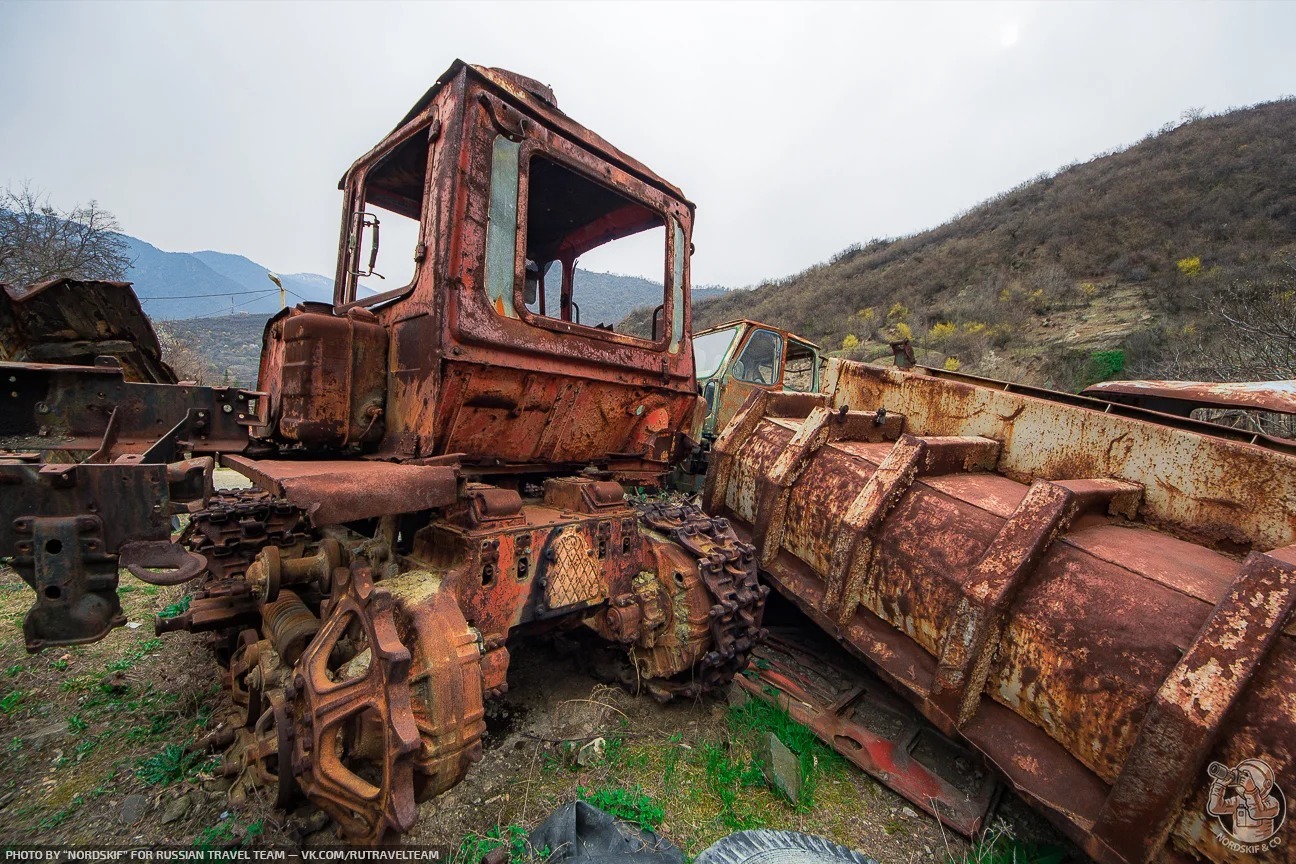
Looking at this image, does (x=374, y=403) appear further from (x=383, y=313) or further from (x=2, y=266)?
(x=2, y=266)

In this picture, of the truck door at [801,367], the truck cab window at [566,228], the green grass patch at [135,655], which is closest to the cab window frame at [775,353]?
the truck door at [801,367]

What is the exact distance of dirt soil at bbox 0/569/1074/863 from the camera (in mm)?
2332

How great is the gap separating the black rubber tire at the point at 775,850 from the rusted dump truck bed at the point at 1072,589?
733 mm

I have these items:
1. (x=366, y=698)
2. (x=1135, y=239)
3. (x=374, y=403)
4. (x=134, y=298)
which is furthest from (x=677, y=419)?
(x=1135, y=239)

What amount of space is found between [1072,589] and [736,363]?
21.9 ft

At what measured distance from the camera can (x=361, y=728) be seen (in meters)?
1.97

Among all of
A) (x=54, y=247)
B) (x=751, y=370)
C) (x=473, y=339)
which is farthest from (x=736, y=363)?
(x=54, y=247)

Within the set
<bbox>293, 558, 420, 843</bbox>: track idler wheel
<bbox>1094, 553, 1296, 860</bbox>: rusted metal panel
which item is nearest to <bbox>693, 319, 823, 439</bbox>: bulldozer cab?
<bbox>1094, 553, 1296, 860</bbox>: rusted metal panel

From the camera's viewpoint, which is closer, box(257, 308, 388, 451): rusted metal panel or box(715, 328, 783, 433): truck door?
box(257, 308, 388, 451): rusted metal panel

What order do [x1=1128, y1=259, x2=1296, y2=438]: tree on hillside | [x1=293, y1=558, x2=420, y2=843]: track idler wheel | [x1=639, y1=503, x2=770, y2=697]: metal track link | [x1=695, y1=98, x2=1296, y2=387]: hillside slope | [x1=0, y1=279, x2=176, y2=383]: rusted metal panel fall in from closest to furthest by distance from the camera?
[x1=293, y1=558, x2=420, y2=843]: track idler wheel < [x1=639, y1=503, x2=770, y2=697]: metal track link < [x1=0, y1=279, x2=176, y2=383]: rusted metal panel < [x1=1128, y1=259, x2=1296, y2=438]: tree on hillside < [x1=695, y1=98, x2=1296, y2=387]: hillside slope

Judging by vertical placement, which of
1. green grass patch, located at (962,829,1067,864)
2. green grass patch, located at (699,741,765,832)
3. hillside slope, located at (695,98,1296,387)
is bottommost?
green grass patch, located at (699,741,765,832)

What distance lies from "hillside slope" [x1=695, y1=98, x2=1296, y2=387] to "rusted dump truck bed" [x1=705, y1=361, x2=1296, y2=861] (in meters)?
13.0

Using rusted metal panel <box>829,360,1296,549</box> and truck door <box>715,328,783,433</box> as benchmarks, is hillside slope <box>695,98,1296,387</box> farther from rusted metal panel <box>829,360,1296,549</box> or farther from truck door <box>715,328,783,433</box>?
rusted metal panel <box>829,360,1296,549</box>

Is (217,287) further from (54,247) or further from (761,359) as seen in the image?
→ (761,359)
